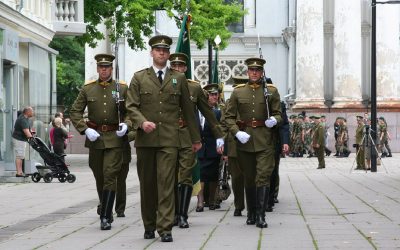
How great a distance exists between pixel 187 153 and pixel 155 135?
0.56m

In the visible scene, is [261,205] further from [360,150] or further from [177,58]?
[360,150]

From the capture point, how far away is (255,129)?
49.4ft

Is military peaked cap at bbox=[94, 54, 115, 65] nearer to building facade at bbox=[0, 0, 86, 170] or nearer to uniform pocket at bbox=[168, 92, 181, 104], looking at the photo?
uniform pocket at bbox=[168, 92, 181, 104]

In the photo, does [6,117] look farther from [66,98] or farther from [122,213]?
[66,98]

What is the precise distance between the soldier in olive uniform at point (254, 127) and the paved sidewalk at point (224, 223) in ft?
1.78

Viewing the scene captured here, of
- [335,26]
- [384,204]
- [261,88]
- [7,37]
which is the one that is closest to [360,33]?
[335,26]

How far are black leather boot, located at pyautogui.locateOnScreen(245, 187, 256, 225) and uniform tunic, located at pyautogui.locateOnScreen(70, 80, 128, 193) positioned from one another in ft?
5.50

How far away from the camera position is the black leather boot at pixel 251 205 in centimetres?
1506

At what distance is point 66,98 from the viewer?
91.7 meters

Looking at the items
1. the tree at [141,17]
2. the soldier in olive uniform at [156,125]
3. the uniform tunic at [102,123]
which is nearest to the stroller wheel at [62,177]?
the tree at [141,17]

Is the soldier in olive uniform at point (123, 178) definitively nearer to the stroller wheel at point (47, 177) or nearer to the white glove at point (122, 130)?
the white glove at point (122, 130)

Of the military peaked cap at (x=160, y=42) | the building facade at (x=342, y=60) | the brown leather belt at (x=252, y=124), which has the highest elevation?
the building facade at (x=342, y=60)

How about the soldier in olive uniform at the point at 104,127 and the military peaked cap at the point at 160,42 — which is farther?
the soldier in olive uniform at the point at 104,127

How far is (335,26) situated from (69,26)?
1931 centimetres
